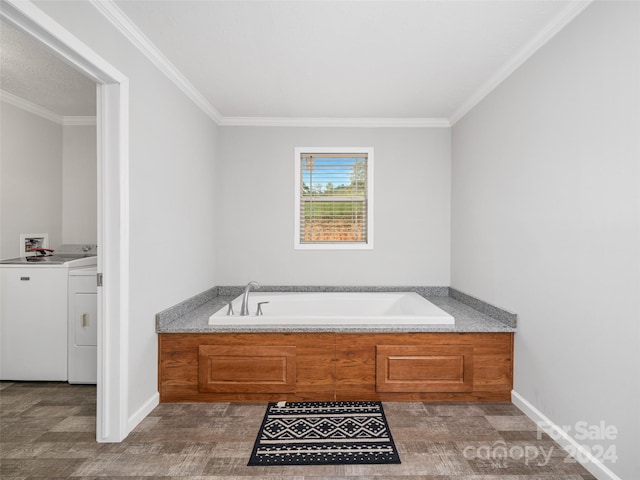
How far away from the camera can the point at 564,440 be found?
1.97 m

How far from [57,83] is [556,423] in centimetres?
433

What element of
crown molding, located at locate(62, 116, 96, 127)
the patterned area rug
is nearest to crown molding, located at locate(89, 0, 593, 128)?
crown molding, located at locate(62, 116, 96, 127)

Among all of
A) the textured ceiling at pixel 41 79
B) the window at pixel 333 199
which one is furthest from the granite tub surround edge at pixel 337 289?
the textured ceiling at pixel 41 79

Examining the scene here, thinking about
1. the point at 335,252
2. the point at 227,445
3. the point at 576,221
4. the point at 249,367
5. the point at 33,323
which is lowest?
the point at 227,445

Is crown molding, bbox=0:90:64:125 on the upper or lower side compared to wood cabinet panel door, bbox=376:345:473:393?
upper

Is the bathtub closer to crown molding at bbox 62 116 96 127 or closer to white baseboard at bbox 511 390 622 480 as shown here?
white baseboard at bbox 511 390 622 480

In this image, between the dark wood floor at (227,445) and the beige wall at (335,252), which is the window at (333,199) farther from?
the dark wood floor at (227,445)

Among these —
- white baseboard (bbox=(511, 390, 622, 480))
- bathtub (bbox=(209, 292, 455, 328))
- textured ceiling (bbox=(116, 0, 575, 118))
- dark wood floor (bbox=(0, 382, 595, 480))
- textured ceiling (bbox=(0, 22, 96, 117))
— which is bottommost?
dark wood floor (bbox=(0, 382, 595, 480))

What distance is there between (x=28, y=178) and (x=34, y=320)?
1488 mm

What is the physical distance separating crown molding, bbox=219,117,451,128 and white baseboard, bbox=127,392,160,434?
2620 mm

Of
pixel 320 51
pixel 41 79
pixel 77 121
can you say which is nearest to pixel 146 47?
pixel 320 51

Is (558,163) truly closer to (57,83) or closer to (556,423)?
(556,423)

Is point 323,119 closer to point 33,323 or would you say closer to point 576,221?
point 576,221

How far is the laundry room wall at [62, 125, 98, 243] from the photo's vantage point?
386 cm
